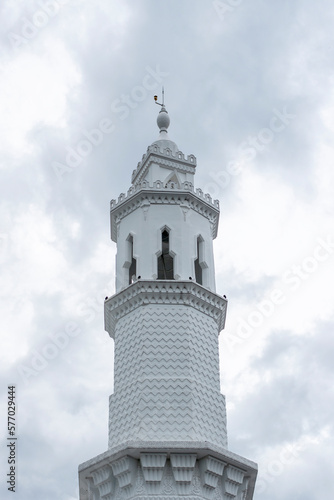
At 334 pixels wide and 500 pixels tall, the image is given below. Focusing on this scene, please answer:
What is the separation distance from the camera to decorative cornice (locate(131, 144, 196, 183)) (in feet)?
101

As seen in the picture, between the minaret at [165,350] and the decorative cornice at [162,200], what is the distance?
36mm

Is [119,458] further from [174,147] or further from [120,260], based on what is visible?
[174,147]

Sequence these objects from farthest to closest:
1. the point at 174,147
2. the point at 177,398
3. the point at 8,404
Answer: the point at 174,147
the point at 8,404
the point at 177,398

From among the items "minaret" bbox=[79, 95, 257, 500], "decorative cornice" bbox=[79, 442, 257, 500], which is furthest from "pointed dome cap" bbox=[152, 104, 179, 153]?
"decorative cornice" bbox=[79, 442, 257, 500]

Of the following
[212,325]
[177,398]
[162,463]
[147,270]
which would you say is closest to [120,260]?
[147,270]

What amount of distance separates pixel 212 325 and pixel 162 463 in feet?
19.5

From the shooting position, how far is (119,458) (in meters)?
23.2

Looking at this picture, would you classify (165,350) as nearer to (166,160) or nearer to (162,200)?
(162,200)

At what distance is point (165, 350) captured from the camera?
84.1ft

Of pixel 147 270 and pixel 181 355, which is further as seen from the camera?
pixel 147 270

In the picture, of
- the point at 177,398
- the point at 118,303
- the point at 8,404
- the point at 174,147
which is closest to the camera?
the point at 177,398

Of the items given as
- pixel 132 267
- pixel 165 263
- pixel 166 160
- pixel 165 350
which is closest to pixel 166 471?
pixel 165 350

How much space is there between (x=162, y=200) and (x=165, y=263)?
240cm

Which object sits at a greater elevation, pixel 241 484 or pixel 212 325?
pixel 212 325
